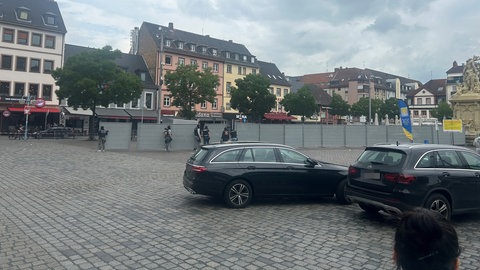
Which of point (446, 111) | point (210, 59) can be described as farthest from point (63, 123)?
point (446, 111)

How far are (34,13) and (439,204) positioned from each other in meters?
55.6

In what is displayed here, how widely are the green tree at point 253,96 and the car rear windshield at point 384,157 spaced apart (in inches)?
1858

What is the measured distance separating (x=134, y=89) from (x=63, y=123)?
625 inches

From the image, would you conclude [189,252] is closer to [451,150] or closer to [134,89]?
[451,150]

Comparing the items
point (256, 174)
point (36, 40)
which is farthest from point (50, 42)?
point (256, 174)

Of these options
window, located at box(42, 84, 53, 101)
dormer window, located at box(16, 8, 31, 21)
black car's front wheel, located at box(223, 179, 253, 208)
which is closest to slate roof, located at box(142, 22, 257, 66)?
window, located at box(42, 84, 53, 101)

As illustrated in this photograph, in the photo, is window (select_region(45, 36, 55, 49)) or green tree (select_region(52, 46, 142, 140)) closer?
green tree (select_region(52, 46, 142, 140))

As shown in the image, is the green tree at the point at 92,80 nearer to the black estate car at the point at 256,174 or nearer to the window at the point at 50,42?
the window at the point at 50,42

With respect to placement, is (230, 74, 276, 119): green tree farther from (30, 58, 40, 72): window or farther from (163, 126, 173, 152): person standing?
(163, 126, 173, 152): person standing

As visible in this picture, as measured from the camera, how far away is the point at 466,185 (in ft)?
24.5

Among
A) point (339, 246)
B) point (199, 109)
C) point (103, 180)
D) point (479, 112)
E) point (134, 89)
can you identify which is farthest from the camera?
point (199, 109)

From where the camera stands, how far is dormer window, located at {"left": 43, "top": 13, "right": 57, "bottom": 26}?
49978 millimetres

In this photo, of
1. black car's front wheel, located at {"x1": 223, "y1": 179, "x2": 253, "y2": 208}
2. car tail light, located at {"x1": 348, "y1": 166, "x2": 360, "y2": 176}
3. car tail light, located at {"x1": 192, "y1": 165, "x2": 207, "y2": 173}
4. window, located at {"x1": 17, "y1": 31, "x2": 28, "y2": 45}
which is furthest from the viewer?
window, located at {"x1": 17, "y1": 31, "x2": 28, "y2": 45}

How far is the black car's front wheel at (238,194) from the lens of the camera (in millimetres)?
8766
